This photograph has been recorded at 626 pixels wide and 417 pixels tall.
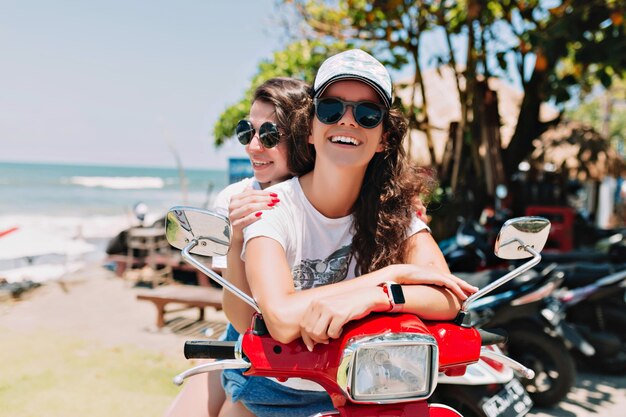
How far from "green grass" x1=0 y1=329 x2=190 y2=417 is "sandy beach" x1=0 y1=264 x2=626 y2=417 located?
4.2 inches

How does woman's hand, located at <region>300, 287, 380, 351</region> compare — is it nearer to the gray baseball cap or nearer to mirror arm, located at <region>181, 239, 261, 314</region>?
mirror arm, located at <region>181, 239, 261, 314</region>

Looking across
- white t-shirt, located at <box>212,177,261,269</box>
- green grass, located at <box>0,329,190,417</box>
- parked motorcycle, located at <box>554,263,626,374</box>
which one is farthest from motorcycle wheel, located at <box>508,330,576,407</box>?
white t-shirt, located at <box>212,177,261,269</box>

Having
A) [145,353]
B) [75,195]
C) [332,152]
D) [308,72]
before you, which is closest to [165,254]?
[308,72]

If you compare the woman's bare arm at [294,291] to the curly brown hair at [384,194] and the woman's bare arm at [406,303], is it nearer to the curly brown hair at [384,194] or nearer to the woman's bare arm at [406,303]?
the woman's bare arm at [406,303]

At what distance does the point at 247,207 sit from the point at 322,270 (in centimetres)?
31

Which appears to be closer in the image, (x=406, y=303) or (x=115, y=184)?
(x=406, y=303)

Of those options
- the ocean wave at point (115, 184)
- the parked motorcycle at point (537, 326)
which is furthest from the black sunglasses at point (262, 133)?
the ocean wave at point (115, 184)

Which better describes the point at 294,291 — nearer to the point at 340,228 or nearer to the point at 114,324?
the point at 340,228

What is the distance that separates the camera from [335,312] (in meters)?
1.19

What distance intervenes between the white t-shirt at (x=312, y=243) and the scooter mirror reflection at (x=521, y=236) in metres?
0.28

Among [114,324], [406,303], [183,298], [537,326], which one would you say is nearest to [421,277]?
[406,303]

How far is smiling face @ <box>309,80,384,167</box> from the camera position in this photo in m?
1.52

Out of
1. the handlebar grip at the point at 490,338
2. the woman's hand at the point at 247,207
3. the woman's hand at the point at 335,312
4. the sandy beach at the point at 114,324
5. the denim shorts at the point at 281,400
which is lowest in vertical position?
the sandy beach at the point at 114,324

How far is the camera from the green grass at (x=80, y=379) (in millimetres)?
3594
